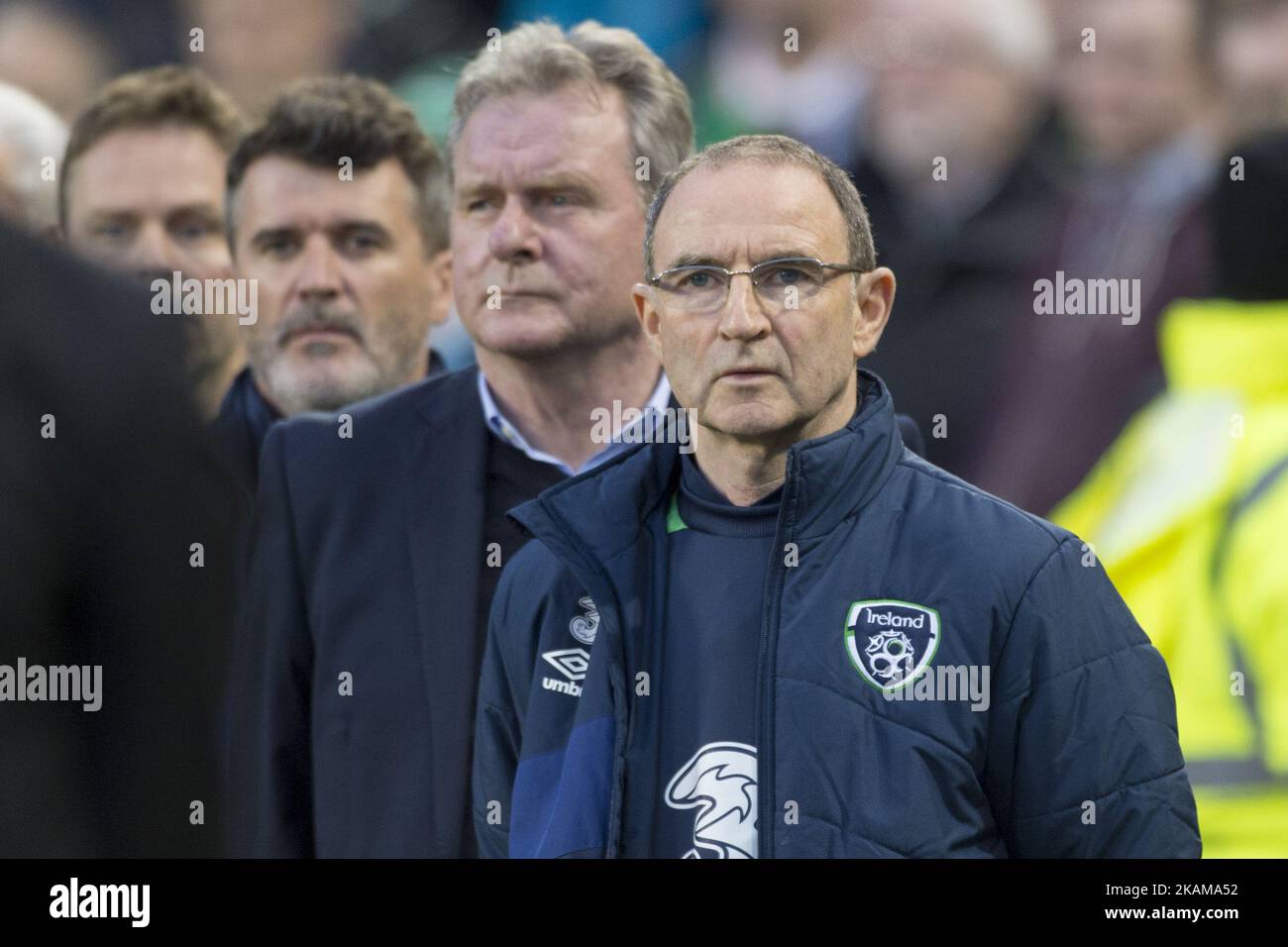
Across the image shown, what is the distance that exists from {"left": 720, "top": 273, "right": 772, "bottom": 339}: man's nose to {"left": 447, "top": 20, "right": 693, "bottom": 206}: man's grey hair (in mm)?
675

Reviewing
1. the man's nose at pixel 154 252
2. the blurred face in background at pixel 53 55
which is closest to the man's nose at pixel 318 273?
the man's nose at pixel 154 252

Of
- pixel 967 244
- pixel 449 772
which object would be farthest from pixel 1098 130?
pixel 449 772

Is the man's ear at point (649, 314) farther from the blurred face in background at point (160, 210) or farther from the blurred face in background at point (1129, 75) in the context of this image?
the blurred face in background at point (1129, 75)

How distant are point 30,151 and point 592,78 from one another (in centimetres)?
126

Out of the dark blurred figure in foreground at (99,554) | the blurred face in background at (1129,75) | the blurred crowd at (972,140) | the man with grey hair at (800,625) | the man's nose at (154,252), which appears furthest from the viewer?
the blurred face in background at (1129,75)

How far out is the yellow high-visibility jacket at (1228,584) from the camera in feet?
10.1

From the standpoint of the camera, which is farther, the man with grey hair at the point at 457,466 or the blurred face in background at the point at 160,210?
the blurred face in background at the point at 160,210

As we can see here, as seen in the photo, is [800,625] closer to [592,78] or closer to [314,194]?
[592,78]

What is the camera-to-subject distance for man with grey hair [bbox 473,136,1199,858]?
8.05ft

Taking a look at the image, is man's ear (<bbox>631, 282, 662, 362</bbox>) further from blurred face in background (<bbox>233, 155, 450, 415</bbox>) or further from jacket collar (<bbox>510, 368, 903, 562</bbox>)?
blurred face in background (<bbox>233, 155, 450, 415</bbox>)

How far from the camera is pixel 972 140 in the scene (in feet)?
13.3

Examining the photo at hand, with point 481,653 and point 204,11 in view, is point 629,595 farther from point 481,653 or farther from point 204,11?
point 204,11
